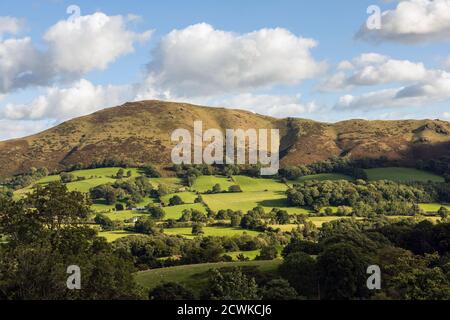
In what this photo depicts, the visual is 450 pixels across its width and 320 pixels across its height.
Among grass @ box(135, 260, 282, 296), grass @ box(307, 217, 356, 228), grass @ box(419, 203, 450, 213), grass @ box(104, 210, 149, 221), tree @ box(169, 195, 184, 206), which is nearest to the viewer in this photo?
grass @ box(135, 260, 282, 296)

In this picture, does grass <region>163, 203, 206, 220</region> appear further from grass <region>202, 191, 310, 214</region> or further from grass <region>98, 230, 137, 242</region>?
grass <region>98, 230, 137, 242</region>

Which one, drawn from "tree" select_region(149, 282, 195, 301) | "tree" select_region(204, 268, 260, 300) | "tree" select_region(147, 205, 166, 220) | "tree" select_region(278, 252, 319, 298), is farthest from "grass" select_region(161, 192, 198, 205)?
"tree" select_region(204, 268, 260, 300)

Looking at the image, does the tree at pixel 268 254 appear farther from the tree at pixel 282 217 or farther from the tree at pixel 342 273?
the tree at pixel 282 217

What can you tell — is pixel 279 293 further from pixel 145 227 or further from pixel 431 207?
pixel 431 207

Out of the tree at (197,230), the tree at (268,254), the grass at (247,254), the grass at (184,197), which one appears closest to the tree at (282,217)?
the tree at (197,230)

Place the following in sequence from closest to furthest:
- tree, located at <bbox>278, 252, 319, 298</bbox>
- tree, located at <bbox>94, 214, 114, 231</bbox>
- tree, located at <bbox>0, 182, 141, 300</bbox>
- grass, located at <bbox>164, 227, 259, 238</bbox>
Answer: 1. tree, located at <bbox>0, 182, 141, 300</bbox>
2. tree, located at <bbox>278, 252, 319, 298</bbox>
3. grass, located at <bbox>164, 227, 259, 238</bbox>
4. tree, located at <bbox>94, 214, 114, 231</bbox>

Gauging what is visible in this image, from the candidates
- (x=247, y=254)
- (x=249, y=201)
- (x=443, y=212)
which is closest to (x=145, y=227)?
(x=247, y=254)
